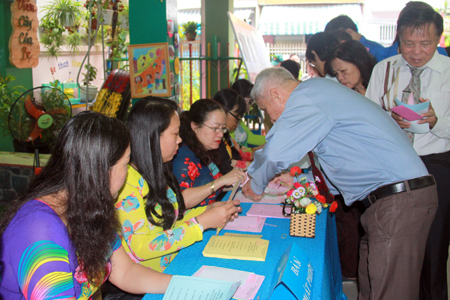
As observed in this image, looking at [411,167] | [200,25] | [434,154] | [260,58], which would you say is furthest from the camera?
[200,25]

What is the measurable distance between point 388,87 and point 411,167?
30.5 inches

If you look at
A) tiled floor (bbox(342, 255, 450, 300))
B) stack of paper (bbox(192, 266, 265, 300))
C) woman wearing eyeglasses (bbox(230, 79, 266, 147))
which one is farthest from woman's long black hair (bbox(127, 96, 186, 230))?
woman wearing eyeglasses (bbox(230, 79, 266, 147))

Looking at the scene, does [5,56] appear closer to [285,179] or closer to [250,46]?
[250,46]

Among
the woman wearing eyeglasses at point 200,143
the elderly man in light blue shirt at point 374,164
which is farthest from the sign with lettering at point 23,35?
the elderly man in light blue shirt at point 374,164

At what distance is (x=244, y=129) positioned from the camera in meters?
4.16

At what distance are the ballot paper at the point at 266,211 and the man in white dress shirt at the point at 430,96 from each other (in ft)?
2.90

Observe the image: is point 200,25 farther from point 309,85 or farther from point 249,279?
point 249,279

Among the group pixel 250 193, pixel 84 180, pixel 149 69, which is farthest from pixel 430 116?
pixel 149 69

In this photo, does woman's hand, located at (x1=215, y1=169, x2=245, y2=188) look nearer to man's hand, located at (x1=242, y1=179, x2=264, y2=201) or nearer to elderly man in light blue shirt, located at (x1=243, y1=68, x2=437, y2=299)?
man's hand, located at (x1=242, y1=179, x2=264, y2=201)

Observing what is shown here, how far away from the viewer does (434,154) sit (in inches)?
85.7

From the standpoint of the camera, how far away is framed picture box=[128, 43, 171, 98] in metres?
3.64


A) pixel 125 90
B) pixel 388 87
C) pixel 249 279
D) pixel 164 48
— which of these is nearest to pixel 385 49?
pixel 388 87

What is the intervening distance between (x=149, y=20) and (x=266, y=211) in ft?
8.17

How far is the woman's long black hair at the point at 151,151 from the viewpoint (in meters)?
1.72
